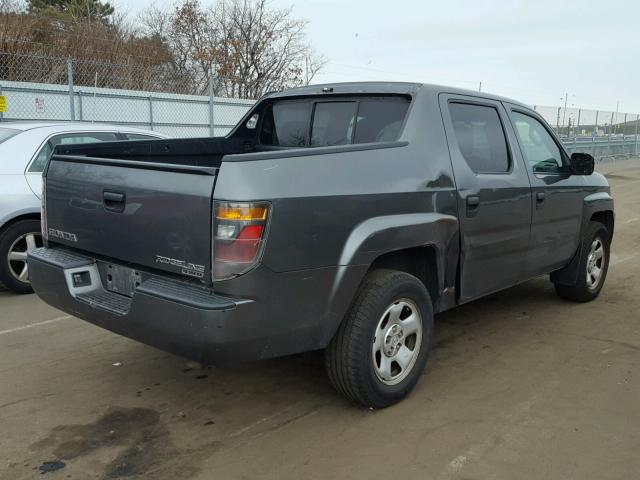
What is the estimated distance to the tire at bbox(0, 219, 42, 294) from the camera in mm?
5801

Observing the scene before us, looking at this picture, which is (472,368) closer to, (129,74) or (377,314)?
(377,314)

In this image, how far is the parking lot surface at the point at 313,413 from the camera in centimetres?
300

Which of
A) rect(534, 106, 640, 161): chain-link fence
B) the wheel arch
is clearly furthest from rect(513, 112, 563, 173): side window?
rect(534, 106, 640, 161): chain-link fence

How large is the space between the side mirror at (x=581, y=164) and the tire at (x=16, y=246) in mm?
4998

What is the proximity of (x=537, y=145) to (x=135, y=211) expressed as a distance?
334 centimetres

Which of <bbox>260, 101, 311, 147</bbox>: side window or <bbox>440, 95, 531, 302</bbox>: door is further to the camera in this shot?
<bbox>260, 101, 311, 147</bbox>: side window

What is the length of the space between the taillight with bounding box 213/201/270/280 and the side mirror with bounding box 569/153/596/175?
3379 millimetres

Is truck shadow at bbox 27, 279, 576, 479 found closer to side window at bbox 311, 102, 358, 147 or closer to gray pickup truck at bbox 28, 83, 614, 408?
gray pickup truck at bbox 28, 83, 614, 408

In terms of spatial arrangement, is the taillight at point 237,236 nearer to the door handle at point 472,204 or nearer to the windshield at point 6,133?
the door handle at point 472,204

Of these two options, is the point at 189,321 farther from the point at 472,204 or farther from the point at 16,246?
the point at 16,246

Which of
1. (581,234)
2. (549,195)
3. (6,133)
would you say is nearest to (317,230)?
(549,195)

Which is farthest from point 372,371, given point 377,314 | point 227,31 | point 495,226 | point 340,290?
point 227,31

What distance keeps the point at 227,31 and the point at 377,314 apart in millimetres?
25270

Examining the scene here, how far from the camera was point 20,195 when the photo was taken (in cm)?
583
